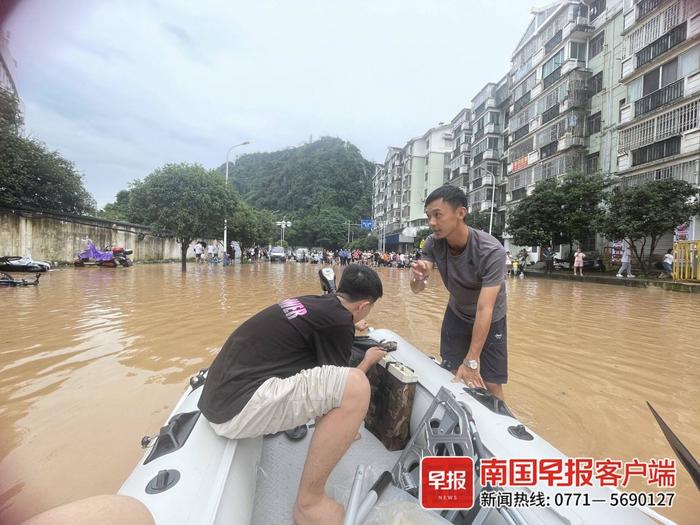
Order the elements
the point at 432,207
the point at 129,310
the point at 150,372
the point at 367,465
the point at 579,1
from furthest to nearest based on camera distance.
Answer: the point at 579,1 → the point at 129,310 → the point at 150,372 → the point at 432,207 → the point at 367,465

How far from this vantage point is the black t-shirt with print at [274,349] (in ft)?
5.35

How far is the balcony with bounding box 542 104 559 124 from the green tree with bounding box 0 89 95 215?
2765cm

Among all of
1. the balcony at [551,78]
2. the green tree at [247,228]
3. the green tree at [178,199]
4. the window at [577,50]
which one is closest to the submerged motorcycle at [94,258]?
the green tree at [178,199]

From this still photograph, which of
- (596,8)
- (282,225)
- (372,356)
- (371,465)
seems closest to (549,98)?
(596,8)

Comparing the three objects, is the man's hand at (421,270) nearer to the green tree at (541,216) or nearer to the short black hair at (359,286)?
the short black hair at (359,286)

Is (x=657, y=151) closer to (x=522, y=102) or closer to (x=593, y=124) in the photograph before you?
(x=593, y=124)


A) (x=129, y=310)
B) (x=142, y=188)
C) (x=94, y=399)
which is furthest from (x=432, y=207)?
(x=142, y=188)

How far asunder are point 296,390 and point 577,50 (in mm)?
29668

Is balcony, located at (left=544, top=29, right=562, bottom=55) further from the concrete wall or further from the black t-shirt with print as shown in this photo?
the black t-shirt with print

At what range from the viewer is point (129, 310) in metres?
7.11

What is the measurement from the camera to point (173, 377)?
387 cm

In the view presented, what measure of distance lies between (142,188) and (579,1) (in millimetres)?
26808

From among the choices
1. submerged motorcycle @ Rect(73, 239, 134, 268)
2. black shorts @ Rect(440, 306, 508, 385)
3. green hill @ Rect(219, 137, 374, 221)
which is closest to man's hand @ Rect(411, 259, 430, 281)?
black shorts @ Rect(440, 306, 508, 385)

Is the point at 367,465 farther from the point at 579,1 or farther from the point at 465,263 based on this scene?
the point at 579,1
